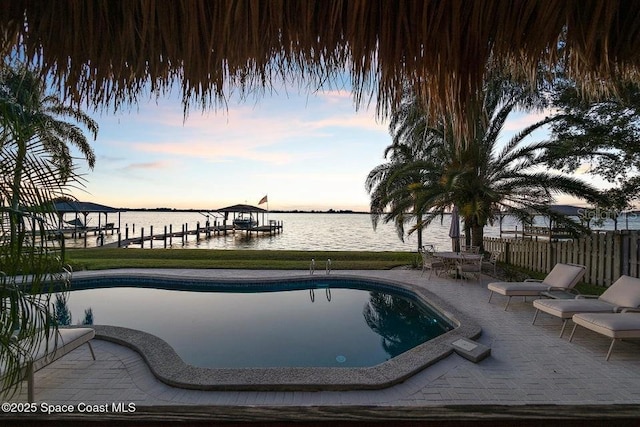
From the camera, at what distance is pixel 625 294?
17.4 ft

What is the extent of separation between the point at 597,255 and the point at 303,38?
33.3 feet

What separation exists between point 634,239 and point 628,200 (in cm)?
279

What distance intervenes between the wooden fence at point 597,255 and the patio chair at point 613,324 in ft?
12.1

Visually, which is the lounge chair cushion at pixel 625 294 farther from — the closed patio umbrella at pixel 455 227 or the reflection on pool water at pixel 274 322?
the closed patio umbrella at pixel 455 227

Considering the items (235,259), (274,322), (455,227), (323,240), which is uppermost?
(455,227)

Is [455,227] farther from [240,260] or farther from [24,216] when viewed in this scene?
[24,216]

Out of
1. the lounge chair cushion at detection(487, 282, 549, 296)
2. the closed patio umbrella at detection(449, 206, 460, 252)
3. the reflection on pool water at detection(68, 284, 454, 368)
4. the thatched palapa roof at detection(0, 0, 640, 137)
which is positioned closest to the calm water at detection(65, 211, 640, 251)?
the closed patio umbrella at detection(449, 206, 460, 252)

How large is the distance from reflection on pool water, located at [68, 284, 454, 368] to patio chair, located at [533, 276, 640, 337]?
1.68 meters

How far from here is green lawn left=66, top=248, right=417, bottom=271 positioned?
11.1m

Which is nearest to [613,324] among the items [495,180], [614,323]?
[614,323]

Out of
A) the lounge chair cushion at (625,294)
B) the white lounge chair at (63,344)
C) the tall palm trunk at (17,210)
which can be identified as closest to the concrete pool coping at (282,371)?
the white lounge chair at (63,344)

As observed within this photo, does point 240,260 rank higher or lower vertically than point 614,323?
lower

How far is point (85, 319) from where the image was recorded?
7.04 meters

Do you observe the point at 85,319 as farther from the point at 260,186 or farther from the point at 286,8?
the point at 260,186
